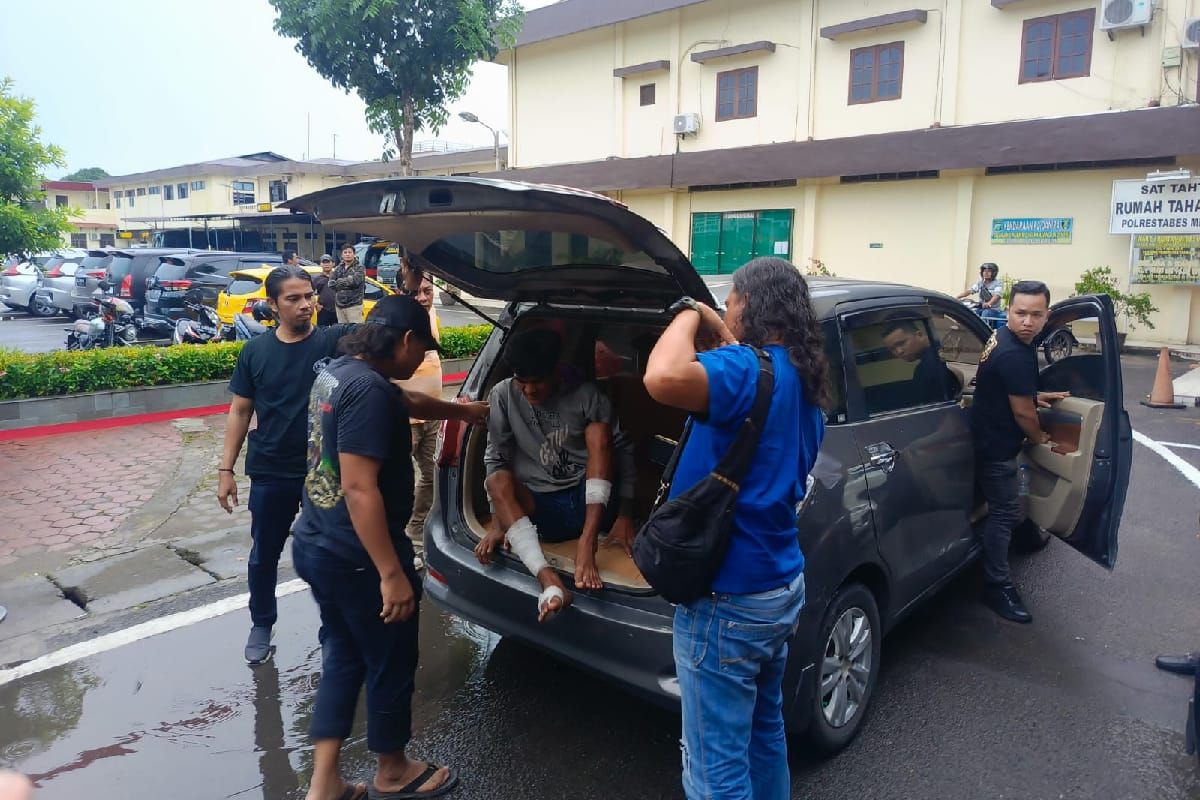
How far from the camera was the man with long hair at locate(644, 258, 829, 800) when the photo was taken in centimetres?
216

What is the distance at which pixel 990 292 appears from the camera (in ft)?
44.7

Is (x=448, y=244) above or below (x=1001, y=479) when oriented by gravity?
above

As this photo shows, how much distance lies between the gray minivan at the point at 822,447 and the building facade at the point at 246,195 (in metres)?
27.2

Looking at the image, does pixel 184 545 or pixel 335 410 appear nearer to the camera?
pixel 335 410

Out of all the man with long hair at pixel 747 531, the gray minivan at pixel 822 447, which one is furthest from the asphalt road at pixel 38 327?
the man with long hair at pixel 747 531

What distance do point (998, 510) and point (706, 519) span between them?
2.57m

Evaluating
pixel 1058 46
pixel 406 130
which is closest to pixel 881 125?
pixel 1058 46

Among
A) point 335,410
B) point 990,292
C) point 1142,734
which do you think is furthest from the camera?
point 990,292

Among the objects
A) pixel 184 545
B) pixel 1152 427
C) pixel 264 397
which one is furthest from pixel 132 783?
pixel 1152 427

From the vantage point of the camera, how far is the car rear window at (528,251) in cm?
295

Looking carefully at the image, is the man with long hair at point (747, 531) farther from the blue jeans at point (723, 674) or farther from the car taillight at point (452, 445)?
the car taillight at point (452, 445)

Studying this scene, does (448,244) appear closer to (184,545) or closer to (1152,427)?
(184,545)

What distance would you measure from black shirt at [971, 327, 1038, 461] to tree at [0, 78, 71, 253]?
7.81m

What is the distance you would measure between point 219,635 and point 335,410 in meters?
2.17
